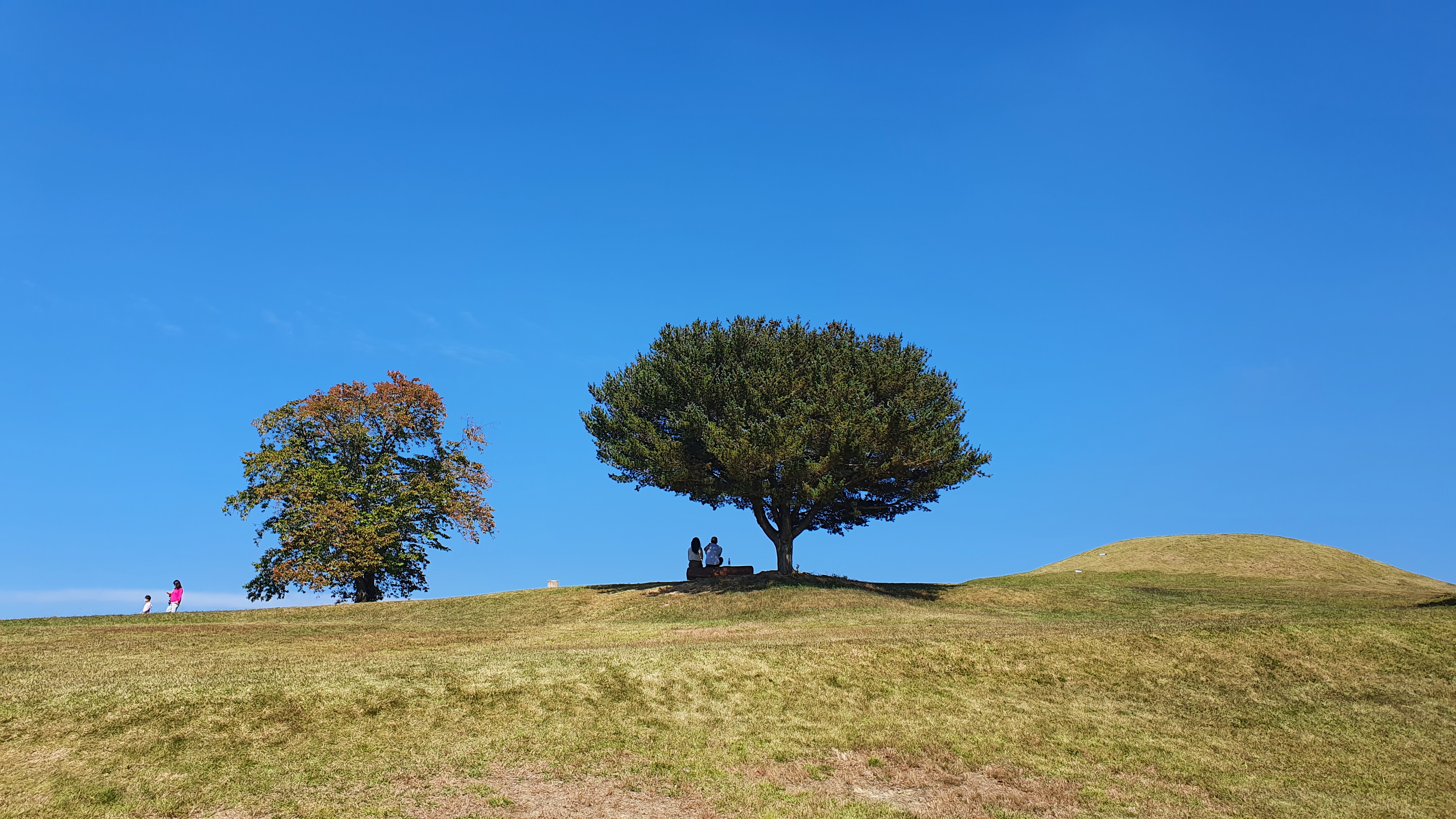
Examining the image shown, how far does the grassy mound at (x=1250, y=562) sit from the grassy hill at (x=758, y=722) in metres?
25.5

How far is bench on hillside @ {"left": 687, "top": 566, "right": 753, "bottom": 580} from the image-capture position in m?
44.8

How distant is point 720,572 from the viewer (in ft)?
148

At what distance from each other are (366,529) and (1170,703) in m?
37.9

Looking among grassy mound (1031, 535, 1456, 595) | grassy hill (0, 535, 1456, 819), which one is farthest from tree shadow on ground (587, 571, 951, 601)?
grassy mound (1031, 535, 1456, 595)

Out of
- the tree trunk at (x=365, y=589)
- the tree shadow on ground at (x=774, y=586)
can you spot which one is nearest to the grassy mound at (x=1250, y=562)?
the tree shadow on ground at (x=774, y=586)

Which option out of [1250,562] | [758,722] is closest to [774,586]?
[758,722]

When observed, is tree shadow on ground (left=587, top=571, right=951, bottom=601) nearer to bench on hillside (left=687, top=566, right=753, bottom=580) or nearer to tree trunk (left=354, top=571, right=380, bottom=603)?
bench on hillside (left=687, top=566, right=753, bottom=580)

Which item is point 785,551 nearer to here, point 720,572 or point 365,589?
point 720,572

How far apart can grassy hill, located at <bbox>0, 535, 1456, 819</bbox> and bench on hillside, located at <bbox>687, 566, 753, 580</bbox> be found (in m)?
15.2

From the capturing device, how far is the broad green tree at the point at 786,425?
39.1m

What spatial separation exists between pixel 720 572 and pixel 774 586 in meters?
5.56

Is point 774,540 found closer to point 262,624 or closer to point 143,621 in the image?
point 262,624

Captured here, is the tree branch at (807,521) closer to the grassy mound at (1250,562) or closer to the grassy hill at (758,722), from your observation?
the grassy hill at (758,722)

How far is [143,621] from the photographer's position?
35000mm
